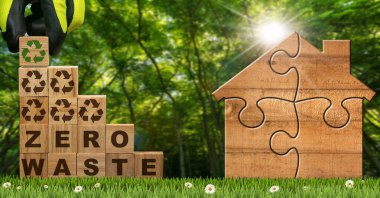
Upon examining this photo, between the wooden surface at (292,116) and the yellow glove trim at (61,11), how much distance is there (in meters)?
1.59

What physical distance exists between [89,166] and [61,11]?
58.5 inches

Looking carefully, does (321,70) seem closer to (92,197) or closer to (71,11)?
(71,11)

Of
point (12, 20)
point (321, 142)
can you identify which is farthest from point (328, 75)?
point (12, 20)

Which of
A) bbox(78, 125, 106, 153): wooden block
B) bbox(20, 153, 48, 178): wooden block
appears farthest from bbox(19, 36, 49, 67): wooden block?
bbox(20, 153, 48, 178): wooden block

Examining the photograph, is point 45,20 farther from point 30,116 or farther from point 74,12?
point 30,116

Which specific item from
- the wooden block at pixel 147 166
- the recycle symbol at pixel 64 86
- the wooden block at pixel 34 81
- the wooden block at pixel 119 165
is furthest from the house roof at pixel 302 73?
the wooden block at pixel 34 81

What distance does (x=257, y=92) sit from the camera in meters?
6.28

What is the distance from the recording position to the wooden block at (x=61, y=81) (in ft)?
20.7

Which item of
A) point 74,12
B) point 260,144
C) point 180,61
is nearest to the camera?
point 260,144

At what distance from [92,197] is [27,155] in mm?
2244

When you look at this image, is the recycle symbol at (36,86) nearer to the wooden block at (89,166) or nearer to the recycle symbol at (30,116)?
the recycle symbol at (30,116)

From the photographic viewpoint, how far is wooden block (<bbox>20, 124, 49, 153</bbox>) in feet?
20.7

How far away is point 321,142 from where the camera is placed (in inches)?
249

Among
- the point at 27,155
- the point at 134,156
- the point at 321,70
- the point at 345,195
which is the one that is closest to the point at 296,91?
the point at 321,70
